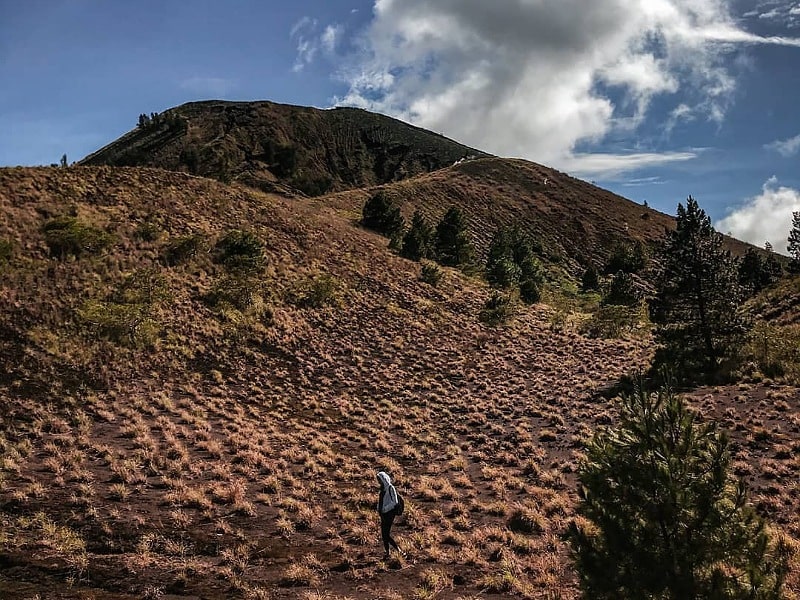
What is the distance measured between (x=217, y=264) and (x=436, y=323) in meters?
17.6

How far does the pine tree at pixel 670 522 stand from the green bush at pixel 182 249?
32329 millimetres

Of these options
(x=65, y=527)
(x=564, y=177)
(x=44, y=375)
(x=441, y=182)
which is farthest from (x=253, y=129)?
(x=65, y=527)

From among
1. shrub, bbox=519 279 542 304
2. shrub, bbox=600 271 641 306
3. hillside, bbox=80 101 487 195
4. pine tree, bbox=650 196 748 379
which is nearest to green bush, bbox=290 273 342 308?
pine tree, bbox=650 196 748 379

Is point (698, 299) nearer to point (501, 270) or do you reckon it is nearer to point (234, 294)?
point (234, 294)

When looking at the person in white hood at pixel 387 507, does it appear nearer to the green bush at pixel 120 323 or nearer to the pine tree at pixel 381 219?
the green bush at pixel 120 323

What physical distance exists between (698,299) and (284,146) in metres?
122

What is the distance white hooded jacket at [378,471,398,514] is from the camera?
10.4 m

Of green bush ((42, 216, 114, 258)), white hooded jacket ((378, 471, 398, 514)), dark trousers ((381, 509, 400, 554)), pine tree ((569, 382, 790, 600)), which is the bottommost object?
dark trousers ((381, 509, 400, 554))

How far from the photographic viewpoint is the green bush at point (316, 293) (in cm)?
3609

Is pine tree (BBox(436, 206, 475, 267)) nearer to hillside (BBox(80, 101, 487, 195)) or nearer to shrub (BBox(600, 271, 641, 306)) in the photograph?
shrub (BBox(600, 271, 641, 306))

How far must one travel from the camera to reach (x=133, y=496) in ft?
41.4

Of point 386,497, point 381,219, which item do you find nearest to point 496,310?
point 381,219

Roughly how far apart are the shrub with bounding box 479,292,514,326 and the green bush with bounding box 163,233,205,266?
24.2m

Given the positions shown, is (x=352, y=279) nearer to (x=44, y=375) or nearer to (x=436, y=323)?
(x=436, y=323)
